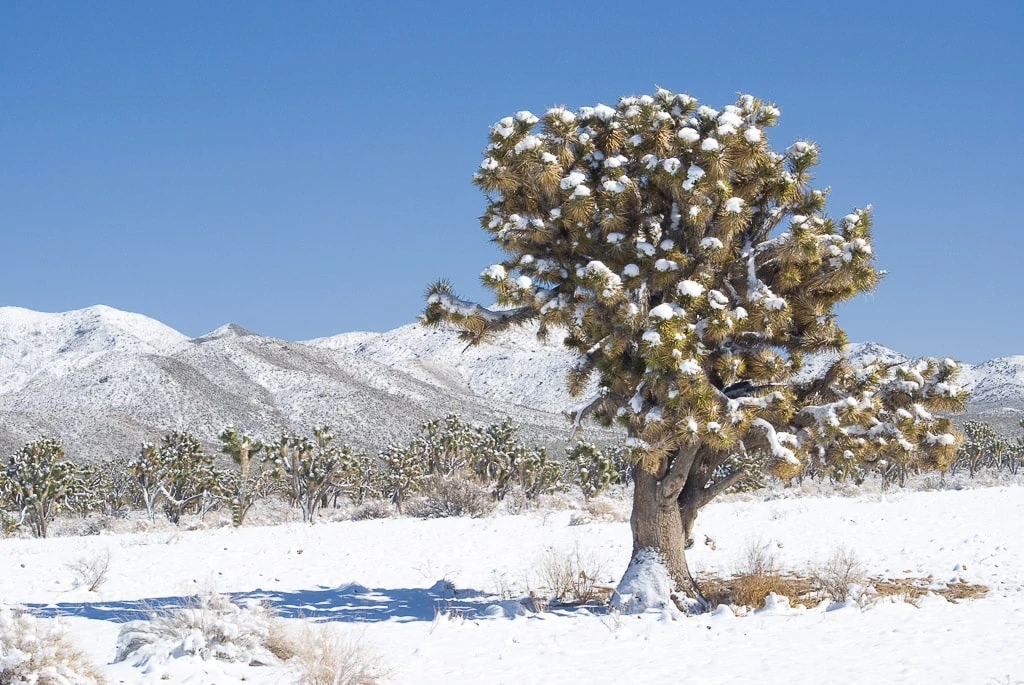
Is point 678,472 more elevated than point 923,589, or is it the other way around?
point 678,472

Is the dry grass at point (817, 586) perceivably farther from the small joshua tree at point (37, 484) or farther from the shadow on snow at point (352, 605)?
the small joshua tree at point (37, 484)

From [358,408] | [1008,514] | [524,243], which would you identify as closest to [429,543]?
[524,243]

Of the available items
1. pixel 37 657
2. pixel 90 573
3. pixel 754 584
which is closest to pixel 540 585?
pixel 754 584

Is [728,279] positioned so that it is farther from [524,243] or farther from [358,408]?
[358,408]

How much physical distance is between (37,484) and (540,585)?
109 ft

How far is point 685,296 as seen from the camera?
8977 mm

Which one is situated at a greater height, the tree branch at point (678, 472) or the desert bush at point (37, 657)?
the tree branch at point (678, 472)

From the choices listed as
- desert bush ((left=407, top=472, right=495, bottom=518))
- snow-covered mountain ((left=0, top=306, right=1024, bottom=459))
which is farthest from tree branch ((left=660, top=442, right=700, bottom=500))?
snow-covered mountain ((left=0, top=306, right=1024, bottom=459))

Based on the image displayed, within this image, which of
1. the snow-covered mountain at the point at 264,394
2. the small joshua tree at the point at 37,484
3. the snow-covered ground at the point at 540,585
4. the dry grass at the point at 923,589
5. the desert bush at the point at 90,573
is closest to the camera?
the snow-covered ground at the point at 540,585

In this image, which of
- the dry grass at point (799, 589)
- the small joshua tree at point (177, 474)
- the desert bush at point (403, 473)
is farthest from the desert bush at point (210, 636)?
the desert bush at point (403, 473)

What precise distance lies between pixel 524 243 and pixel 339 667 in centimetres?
510

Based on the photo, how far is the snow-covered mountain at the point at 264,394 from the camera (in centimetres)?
9212

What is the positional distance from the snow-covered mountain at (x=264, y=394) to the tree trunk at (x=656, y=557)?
219 feet

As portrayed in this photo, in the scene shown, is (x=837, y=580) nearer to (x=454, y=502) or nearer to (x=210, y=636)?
(x=210, y=636)
